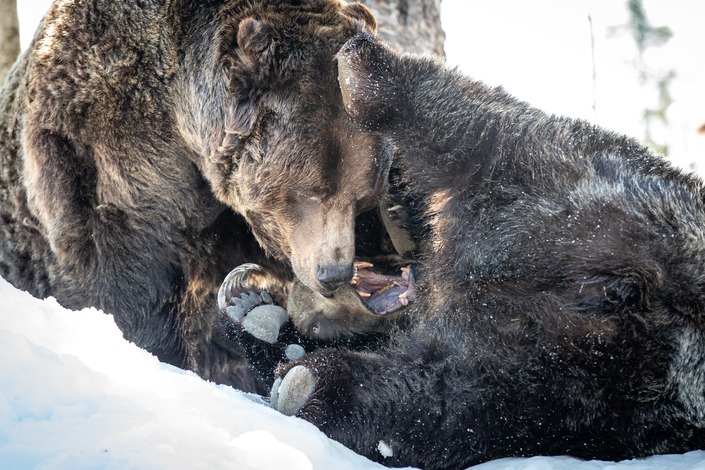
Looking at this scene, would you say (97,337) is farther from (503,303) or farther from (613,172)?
(613,172)

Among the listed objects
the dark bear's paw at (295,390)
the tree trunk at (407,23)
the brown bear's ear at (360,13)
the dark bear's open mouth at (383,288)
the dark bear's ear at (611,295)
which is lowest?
the dark bear's open mouth at (383,288)

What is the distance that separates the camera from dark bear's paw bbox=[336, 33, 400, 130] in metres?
3.97

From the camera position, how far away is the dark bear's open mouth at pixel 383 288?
4238 mm

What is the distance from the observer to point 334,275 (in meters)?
4.14

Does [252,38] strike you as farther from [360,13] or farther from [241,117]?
[360,13]

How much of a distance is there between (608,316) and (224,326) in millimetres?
2028

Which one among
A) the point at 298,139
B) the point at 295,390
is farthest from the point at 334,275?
the point at 295,390

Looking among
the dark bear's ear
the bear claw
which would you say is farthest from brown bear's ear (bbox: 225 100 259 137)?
the dark bear's ear

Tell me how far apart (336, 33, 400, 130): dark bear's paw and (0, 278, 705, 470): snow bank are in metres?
1.64

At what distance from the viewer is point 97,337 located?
9.07ft

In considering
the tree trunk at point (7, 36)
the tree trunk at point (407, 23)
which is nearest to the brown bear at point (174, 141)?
the tree trunk at point (407, 23)

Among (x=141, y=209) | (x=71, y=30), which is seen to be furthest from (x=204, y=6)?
(x=141, y=209)

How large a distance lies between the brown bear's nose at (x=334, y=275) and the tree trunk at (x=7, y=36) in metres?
4.56

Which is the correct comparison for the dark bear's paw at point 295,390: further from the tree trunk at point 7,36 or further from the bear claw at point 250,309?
the tree trunk at point 7,36
